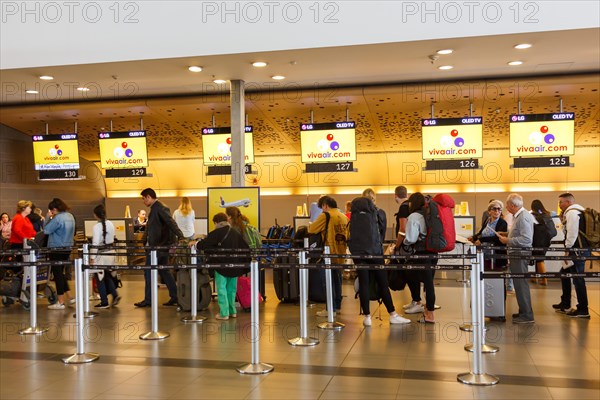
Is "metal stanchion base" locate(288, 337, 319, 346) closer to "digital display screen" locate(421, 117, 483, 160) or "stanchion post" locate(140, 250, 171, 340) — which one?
"stanchion post" locate(140, 250, 171, 340)

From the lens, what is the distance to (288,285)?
943 cm

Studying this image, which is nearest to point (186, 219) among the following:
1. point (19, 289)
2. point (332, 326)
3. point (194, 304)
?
point (19, 289)

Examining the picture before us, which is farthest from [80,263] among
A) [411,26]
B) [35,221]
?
[35,221]

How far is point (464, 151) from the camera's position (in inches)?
444

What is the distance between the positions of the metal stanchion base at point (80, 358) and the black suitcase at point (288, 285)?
3932mm

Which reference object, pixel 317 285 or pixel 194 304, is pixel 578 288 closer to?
pixel 317 285

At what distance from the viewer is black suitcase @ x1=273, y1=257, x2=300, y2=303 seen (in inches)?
369

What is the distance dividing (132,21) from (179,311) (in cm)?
412

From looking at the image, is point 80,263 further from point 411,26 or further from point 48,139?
point 48,139

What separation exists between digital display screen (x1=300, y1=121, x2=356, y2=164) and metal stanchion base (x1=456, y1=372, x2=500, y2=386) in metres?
6.99

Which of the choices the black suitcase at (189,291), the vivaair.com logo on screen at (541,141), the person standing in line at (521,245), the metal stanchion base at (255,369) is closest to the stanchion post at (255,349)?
the metal stanchion base at (255,369)

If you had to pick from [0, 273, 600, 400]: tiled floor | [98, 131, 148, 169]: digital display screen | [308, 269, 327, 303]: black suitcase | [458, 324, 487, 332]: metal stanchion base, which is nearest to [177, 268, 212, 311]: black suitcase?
[0, 273, 600, 400]: tiled floor

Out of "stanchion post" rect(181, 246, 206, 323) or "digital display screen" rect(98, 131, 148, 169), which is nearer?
"stanchion post" rect(181, 246, 206, 323)

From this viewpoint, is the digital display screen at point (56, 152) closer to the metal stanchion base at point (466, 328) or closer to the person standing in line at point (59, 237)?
the person standing in line at point (59, 237)
